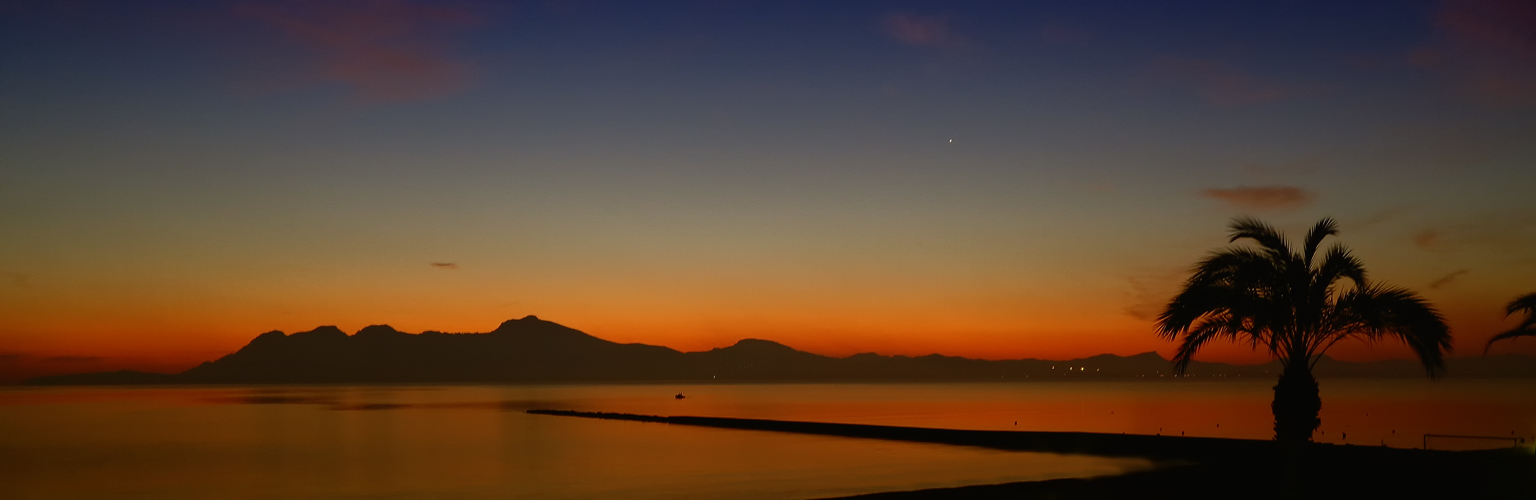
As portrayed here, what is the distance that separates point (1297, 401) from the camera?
2161 centimetres

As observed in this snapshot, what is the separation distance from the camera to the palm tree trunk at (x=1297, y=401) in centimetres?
2159

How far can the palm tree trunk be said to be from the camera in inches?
850

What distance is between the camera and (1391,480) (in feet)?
56.0

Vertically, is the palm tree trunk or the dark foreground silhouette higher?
the palm tree trunk

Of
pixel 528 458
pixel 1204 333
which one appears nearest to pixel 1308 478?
pixel 1204 333

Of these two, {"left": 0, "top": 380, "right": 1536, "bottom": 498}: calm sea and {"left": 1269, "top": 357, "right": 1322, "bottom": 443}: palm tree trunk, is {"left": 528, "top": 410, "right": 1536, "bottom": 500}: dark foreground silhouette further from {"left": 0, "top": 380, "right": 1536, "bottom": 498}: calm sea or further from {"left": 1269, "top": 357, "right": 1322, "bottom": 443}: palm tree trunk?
{"left": 0, "top": 380, "right": 1536, "bottom": 498}: calm sea

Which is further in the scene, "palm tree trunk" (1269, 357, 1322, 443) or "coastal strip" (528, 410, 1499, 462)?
"coastal strip" (528, 410, 1499, 462)

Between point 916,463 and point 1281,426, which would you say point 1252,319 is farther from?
point 916,463

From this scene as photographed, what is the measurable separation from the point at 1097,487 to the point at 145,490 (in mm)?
29136

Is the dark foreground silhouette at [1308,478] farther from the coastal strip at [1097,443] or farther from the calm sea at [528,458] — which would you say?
the calm sea at [528,458]

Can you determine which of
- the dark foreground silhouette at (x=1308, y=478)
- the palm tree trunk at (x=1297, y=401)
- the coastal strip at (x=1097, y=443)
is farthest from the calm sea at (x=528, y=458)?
the dark foreground silhouette at (x=1308, y=478)

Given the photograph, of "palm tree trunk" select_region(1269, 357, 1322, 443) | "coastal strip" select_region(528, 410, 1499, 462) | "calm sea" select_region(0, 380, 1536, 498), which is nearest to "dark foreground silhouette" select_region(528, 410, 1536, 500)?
"coastal strip" select_region(528, 410, 1499, 462)

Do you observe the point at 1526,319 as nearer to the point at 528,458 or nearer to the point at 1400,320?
the point at 1400,320

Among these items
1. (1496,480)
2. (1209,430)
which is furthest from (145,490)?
(1209,430)
